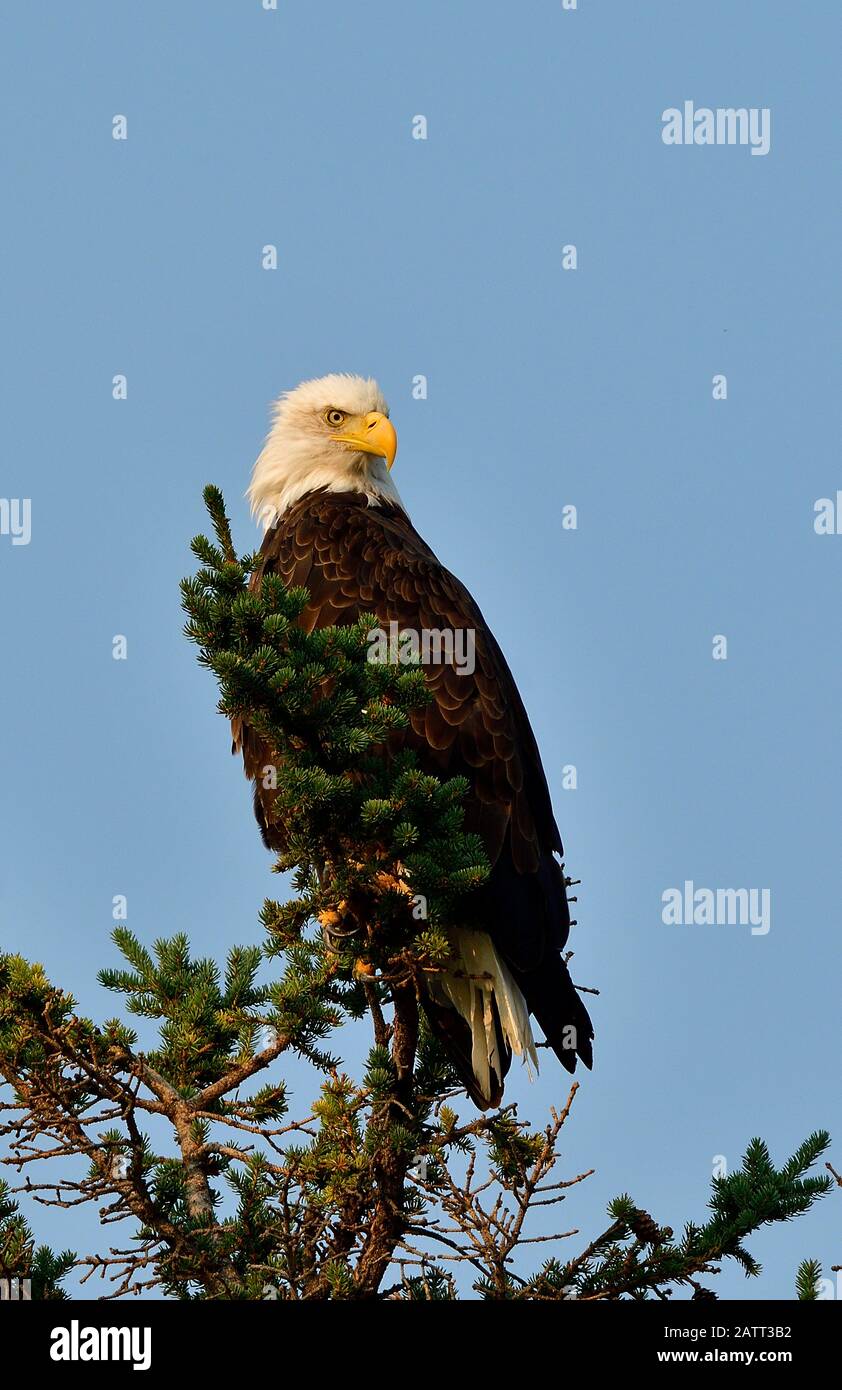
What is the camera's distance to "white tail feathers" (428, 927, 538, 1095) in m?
5.93

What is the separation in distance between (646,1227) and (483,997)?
1.47 meters

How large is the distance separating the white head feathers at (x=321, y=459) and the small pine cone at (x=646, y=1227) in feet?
12.4

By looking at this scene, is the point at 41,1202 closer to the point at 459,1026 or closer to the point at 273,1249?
the point at 273,1249

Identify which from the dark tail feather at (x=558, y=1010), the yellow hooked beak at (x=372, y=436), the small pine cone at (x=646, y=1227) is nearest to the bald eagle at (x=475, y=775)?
the dark tail feather at (x=558, y=1010)

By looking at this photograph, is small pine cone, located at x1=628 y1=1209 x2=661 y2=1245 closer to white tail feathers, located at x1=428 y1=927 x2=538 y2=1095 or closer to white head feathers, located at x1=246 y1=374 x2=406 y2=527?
white tail feathers, located at x1=428 y1=927 x2=538 y2=1095

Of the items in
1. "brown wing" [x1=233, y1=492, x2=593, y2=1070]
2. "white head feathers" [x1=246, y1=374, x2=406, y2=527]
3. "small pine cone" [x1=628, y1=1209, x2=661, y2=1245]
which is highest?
"white head feathers" [x1=246, y1=374, x2=406, y2=527]

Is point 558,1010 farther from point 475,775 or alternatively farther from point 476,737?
point 476,737

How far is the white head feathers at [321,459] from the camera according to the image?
7.59 m

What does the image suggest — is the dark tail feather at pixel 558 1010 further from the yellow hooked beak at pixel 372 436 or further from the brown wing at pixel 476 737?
the yellow hooked beak at pixel 372 436

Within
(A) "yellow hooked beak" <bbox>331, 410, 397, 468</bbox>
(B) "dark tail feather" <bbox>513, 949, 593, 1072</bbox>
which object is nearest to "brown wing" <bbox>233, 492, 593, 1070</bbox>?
(B) "dark tail feather" <bbox>513, 949, 593, 1072</bbox>

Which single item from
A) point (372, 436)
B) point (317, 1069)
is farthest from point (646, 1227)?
point (372, 436)

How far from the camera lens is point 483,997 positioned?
6102 millimetres

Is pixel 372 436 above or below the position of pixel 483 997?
above

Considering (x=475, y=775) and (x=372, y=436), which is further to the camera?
(x=372, y=436)
